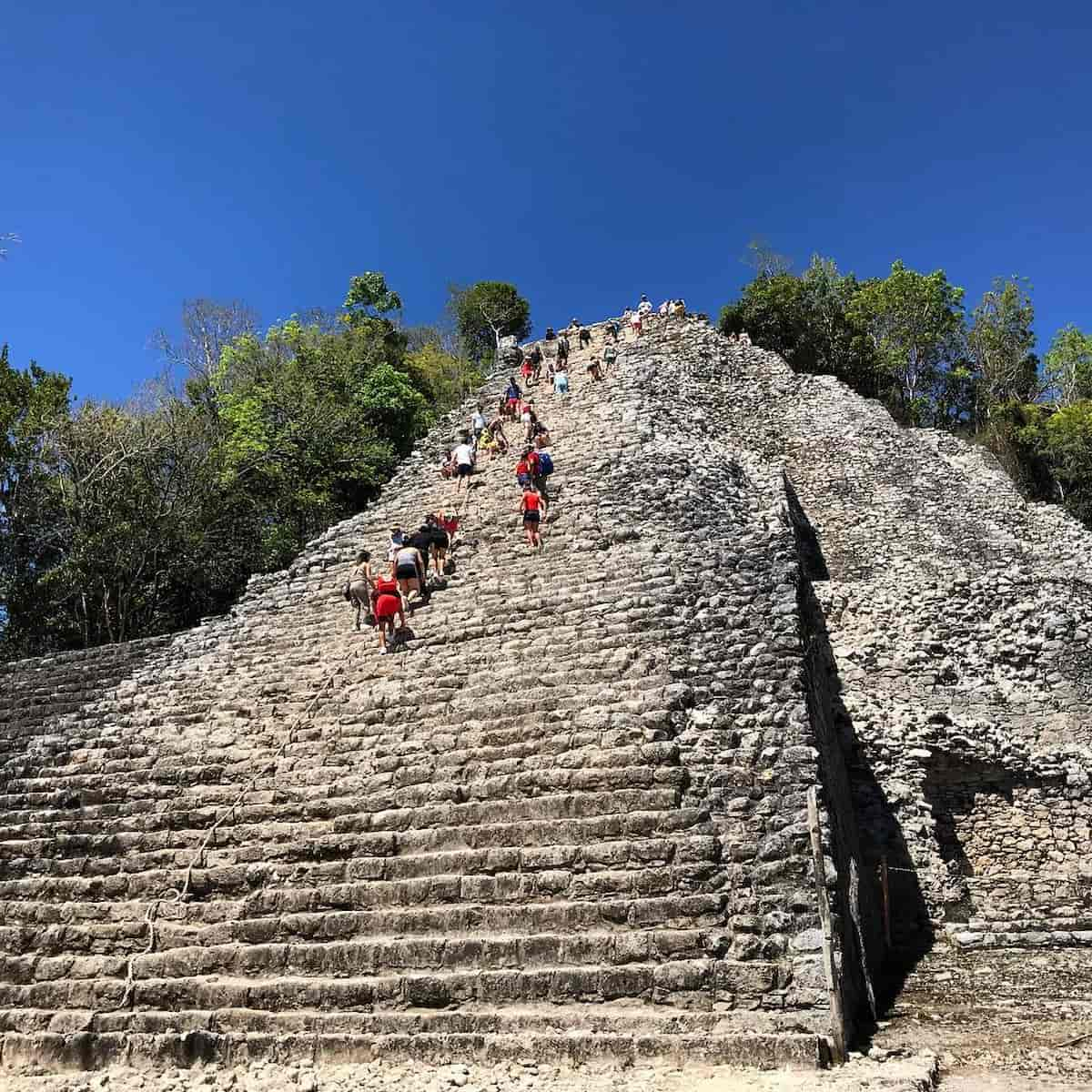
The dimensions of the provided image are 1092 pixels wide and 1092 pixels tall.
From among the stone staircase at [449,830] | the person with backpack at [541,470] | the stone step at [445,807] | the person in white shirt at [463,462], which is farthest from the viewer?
the person in white shirt at [463,462]

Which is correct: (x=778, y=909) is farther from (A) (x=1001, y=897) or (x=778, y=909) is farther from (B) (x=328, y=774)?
(A) (x=1001, y=897)

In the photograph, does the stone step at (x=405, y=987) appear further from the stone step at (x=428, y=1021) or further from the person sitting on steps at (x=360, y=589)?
the person sitting on steps at (x=360, y=589)

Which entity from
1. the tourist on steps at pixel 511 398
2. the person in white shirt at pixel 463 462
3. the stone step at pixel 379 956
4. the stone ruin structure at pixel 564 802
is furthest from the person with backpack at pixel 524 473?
the stone step at pixel 379 956

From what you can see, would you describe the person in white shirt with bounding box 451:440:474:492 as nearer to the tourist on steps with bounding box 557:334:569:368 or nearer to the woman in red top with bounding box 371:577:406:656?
the woman in red top with bounding box 371:577:406:656

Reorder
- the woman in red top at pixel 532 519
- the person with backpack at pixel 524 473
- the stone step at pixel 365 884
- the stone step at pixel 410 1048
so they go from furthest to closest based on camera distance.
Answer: the person with backpack at pixel 524 473 < the woman in red top at pixel 532 519 < the stone step at pixel 365 884 < the stone step at pixel 410 1048

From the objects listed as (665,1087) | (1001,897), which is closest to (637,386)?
(1001,897)

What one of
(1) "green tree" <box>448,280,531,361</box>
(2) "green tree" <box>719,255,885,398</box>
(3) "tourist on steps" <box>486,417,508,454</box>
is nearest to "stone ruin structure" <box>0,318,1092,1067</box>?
(3) "tourist on steps" <box>486,417,508,454</box>

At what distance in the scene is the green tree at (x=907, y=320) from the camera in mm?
26984

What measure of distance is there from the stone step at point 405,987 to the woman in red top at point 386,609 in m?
3.85

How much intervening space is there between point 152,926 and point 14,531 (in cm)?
1289

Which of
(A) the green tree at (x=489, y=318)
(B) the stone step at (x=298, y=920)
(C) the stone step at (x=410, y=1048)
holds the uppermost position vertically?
(A) the green tree at (x=489, y=318)

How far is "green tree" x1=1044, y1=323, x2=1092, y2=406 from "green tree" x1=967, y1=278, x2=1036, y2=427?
0.59 metres

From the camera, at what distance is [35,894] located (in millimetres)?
6297

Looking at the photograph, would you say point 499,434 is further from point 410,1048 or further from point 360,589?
point 410,1048
